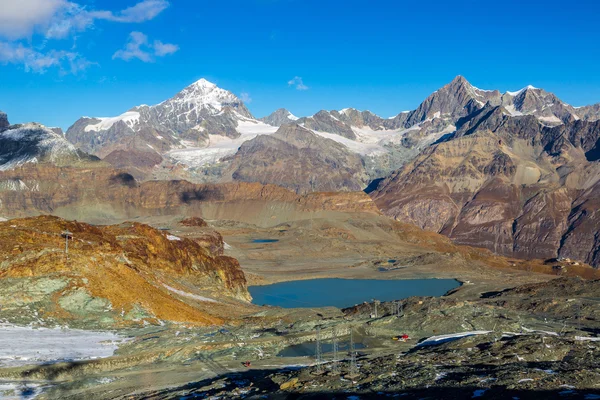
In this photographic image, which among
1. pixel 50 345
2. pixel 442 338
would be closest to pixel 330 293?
pixel 442 338

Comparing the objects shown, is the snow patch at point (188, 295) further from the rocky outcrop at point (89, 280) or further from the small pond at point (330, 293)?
the small pond at point (330, 293)

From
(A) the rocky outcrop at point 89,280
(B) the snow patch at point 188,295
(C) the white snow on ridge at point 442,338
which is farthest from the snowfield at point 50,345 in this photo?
(B) the snow patch at point 188,295

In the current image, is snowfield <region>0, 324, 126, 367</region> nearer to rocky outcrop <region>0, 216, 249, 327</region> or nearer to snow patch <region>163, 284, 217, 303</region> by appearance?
rocky outcrop <region>0, 216, 249, 327</region>

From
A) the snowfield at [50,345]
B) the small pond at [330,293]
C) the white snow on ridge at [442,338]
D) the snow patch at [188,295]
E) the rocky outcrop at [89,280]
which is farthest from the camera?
the small pond at [330,293]

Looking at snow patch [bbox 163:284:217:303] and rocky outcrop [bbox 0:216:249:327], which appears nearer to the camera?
rocky outcrop [bbox 0:216:249:327]

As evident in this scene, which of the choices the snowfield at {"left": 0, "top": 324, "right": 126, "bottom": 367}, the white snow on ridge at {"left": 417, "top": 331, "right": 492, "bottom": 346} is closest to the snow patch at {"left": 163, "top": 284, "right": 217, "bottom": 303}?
the snowfield at {"left": 0, "top": 324, "right": 126, "bottom": 367}

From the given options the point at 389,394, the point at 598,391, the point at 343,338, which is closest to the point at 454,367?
the point at 389,394
